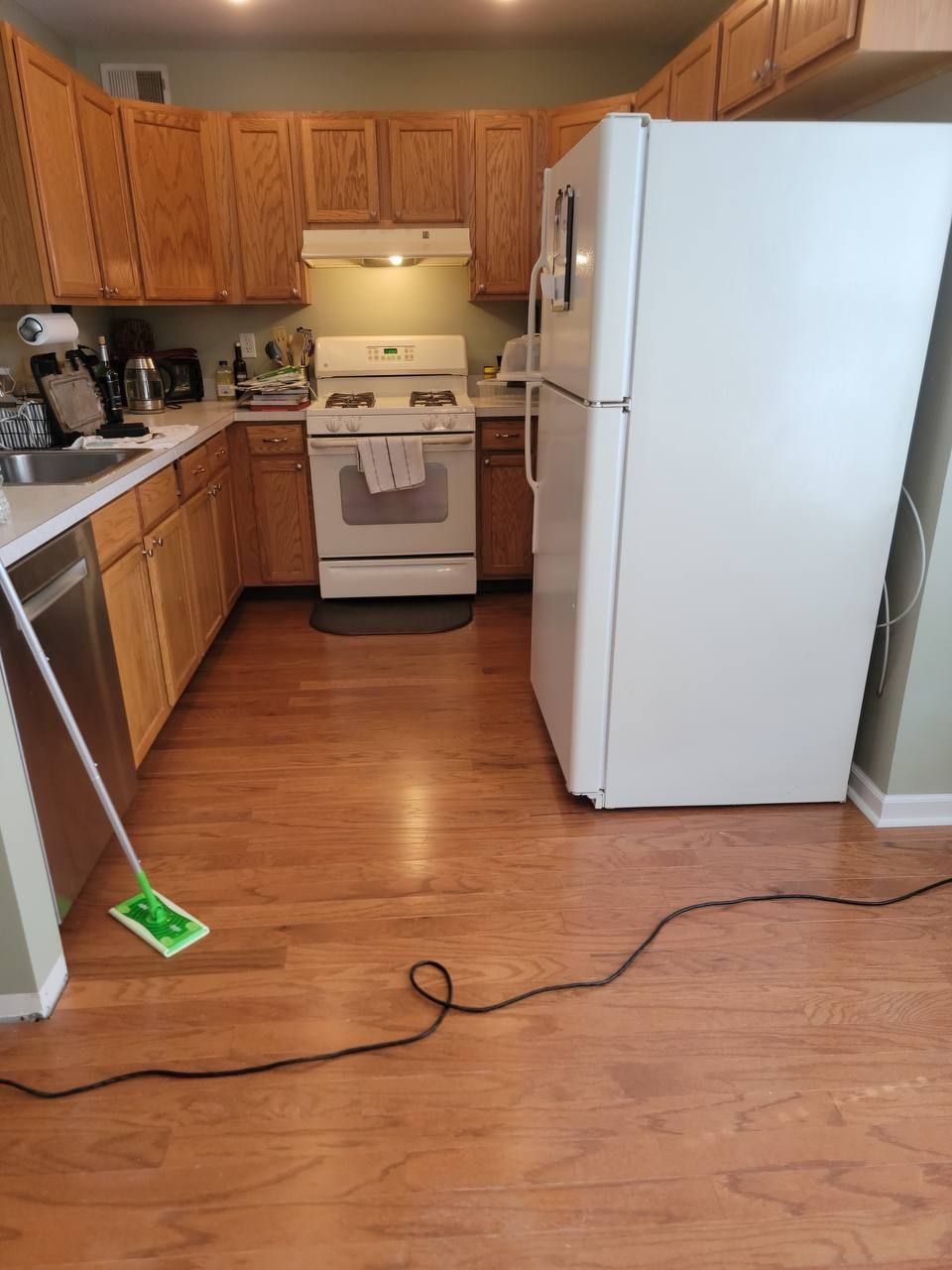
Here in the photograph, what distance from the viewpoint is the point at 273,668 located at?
Result: 10.8 feet

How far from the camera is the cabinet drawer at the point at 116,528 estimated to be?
6.99ft

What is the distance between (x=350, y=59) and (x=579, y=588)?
3131 millimetres

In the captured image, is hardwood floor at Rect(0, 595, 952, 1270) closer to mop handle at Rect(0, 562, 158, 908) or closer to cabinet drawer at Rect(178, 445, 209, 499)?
mop handle at Rect(0, 562, 158, 908)

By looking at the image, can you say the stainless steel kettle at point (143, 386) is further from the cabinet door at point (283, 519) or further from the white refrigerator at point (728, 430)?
the white refrigerator at point (728, 430)

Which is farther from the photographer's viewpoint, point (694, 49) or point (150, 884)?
point (694, 49)

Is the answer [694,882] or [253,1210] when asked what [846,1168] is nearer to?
[694,882]

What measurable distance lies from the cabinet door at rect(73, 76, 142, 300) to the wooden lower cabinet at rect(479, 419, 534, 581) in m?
1.62

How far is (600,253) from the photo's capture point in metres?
1.83

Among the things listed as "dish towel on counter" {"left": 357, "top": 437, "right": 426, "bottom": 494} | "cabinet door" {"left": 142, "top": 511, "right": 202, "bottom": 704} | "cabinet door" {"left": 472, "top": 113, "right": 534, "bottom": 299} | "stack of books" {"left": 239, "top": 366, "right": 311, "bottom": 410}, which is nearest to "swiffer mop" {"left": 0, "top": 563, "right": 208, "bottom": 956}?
"cabinet door" {"left": 142, "top": 511, "right": 202, "bottom": 704}

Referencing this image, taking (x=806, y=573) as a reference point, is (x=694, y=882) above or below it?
below

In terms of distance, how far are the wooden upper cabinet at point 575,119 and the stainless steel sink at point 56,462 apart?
2420 mm

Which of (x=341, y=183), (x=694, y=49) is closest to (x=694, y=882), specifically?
(x=694, y=49)

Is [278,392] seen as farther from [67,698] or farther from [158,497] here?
[67,698]

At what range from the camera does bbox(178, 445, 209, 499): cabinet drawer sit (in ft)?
9.72
